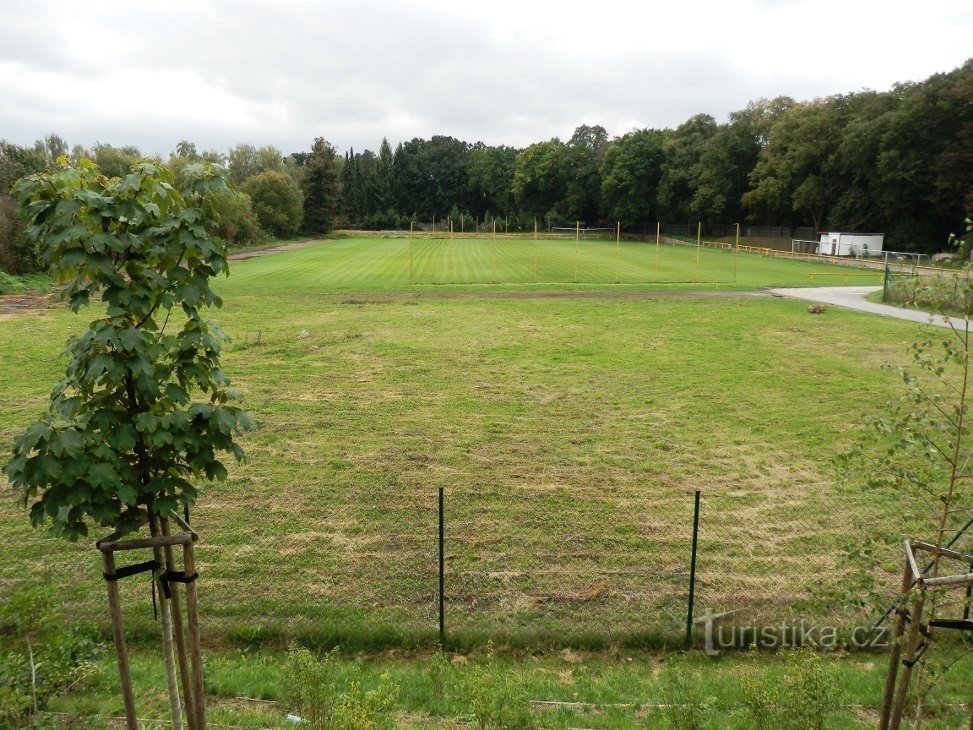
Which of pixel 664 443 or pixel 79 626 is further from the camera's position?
pixel 664 443

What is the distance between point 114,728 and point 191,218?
4.20m

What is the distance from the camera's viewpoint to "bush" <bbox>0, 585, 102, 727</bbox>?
5.19 m

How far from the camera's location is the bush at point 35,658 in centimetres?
519

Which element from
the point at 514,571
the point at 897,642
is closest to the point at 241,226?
the point at 514,571

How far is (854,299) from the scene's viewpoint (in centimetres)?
3381

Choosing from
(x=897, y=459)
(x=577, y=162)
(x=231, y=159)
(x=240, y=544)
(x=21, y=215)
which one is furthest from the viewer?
(x=577, y=162)

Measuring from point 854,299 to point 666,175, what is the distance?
60.8 meters

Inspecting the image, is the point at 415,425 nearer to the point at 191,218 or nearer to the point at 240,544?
the point at 240,544

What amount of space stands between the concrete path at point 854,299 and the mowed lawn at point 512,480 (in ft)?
18.3

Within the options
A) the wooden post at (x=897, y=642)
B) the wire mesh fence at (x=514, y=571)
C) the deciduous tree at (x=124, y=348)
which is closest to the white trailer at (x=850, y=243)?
the wire mesh fence at (x=514, y=571)

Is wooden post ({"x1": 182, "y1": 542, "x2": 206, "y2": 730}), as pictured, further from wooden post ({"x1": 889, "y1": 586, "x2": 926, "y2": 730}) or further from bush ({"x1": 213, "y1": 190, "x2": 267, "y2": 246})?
bush ({"x1": 213, "y1": 190, "x2": 267, "y2": 246})

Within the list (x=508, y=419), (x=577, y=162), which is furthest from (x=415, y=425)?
(x=577, y=162)

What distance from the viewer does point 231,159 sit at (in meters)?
90.7

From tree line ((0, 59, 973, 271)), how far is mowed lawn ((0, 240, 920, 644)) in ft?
71.0
